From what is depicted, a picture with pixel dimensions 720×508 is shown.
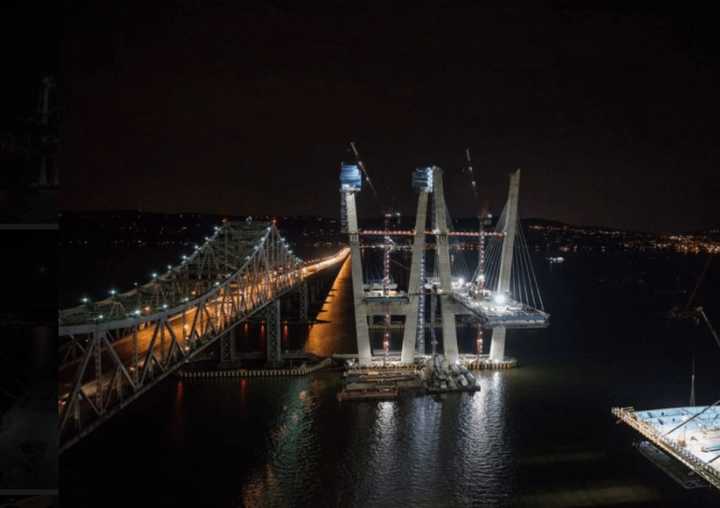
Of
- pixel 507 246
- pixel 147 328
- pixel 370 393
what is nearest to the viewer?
pixel 147 328

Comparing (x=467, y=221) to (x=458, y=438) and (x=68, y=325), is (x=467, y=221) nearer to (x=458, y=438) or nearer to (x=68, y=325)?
(x=458, y=438)

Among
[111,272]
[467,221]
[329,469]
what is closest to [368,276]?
[111,272]

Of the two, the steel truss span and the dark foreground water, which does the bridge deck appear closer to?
the dark foreground water

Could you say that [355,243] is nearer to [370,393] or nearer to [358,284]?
[358,284]

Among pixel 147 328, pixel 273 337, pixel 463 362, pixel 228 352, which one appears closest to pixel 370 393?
pixel 463 362

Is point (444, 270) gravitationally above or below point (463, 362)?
above

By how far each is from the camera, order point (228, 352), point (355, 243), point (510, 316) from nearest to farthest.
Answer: point (510, 316) → point (355, 243) → point (228, 352)
